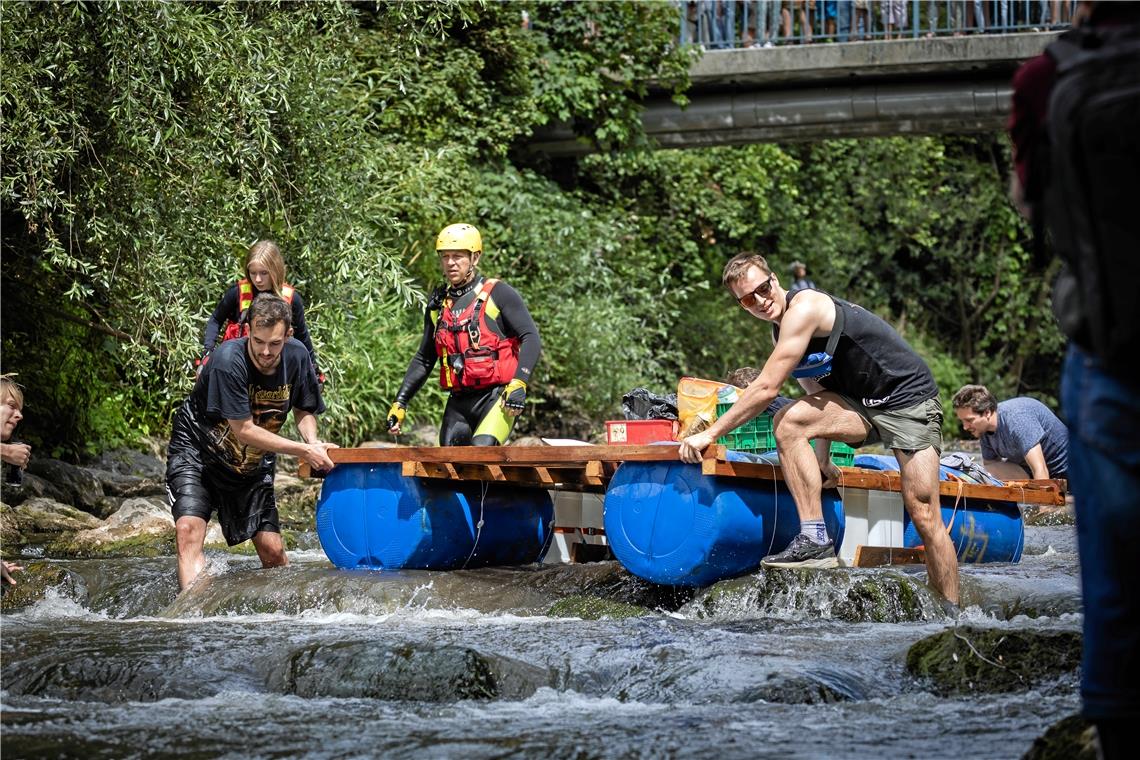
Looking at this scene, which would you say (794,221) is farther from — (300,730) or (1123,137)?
(1123,137)

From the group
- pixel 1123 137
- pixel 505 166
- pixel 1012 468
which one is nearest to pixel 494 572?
pixel 1012 468

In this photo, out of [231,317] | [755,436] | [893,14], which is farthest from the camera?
[893,14]

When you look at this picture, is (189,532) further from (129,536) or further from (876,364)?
(876,364)

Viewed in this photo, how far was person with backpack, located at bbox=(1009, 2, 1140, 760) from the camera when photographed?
240cm

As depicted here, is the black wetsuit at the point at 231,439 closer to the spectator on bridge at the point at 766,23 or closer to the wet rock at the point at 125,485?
the wet rock at the point at 125,485

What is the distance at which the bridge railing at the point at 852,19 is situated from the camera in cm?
1778

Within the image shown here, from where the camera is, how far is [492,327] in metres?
7.83

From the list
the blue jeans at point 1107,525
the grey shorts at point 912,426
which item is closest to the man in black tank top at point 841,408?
the grey shorts at point 912,426

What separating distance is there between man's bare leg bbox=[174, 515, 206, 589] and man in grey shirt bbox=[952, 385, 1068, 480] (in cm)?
510

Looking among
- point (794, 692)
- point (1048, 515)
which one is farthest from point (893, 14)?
point (794, 692)

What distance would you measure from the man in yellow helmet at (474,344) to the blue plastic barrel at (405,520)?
0.33 metres

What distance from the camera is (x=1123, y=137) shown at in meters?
2.38

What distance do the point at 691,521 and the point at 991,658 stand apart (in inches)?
73.3

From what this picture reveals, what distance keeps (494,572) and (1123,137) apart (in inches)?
219
